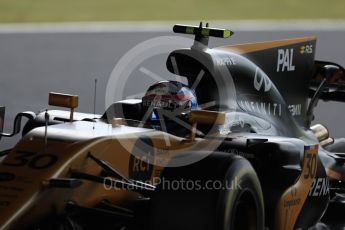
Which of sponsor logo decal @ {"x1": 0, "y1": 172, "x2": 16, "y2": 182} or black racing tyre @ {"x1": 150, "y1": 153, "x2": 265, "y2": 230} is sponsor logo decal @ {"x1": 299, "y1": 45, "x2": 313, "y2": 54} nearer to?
black racing tyre @ {"x1": 150, "y1": 153, "x2": 265, "y2": 230}

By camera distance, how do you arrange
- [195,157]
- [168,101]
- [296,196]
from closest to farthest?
[195,157] < [296,196] < [168,101]

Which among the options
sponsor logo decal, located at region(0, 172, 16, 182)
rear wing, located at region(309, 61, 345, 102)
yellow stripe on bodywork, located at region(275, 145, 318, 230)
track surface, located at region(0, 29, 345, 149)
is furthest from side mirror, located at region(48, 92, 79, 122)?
track surface, located at region(0, 29, 345, 149)

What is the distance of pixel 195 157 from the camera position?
517 cm

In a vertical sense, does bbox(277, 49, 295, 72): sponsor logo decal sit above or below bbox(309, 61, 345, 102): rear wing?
above

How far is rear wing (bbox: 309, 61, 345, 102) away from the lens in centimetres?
775

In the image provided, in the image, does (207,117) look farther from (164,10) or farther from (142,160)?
(164,10)

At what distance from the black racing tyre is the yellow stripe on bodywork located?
0.61 m

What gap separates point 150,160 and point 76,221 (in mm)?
663

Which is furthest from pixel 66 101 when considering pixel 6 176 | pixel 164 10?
pixel 164 10

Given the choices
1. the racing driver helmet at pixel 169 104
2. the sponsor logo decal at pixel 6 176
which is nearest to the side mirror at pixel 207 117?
the racing driver helmet at pixel 169 104

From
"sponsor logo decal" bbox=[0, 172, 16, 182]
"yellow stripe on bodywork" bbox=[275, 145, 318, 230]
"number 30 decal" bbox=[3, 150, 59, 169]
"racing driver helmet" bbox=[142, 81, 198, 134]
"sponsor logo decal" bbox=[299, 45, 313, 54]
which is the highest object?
"sponsor logo decal" bbox=[299, 45, 313, 54]

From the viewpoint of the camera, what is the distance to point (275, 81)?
7.15 meters

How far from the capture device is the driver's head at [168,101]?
602 centimetres

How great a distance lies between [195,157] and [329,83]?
3040 millimetres
